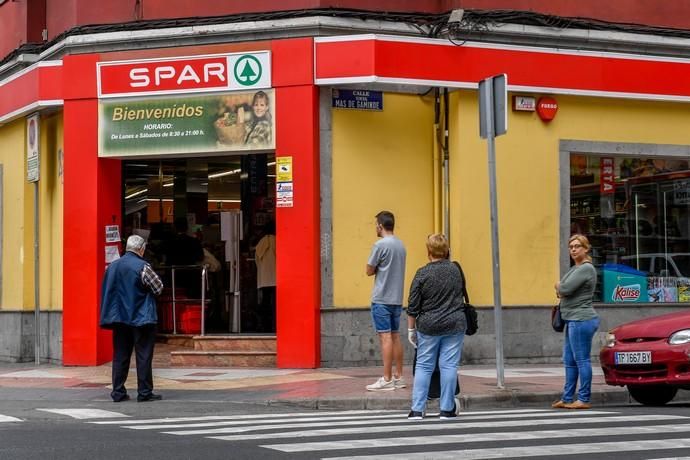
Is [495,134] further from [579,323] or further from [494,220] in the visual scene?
[579,323]

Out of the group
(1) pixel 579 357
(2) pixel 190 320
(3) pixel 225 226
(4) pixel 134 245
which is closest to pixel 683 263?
(1) pixel 579 357

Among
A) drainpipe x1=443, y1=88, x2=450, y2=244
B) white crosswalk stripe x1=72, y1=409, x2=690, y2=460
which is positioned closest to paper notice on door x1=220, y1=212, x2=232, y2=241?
drainpipe x1=443, y1=88, x2=450, y2=244

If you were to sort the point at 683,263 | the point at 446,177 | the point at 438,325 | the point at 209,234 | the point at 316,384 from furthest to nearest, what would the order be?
1. the point at 209,234
2. the point at 683,263
3. the point at 446,177
4. the point at 316,384
5. the point at 438,325

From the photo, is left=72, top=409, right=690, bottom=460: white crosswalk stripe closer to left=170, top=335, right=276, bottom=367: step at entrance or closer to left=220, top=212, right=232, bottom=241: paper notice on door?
left=170, top=335, right=276, bottom=367: step at entrance

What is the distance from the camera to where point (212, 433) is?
935 centimetres

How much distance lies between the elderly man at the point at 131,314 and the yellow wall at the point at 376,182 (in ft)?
11.6

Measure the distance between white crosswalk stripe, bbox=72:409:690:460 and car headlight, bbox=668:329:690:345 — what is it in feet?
3.10

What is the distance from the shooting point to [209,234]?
1939 centimetres

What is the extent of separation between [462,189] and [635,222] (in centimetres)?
328

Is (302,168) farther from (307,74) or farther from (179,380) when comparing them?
Result: (179,380)

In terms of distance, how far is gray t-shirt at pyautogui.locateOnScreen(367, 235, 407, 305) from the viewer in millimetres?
12547

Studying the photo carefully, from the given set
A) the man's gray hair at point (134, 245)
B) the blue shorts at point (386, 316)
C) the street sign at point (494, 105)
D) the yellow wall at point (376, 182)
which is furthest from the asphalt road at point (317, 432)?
the yellow wall at point (376, 182)

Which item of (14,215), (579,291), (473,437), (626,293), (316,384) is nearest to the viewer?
(473,437)

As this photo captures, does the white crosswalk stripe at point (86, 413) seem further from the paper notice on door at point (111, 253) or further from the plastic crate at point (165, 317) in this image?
the plastic crate at point (165, 317)
